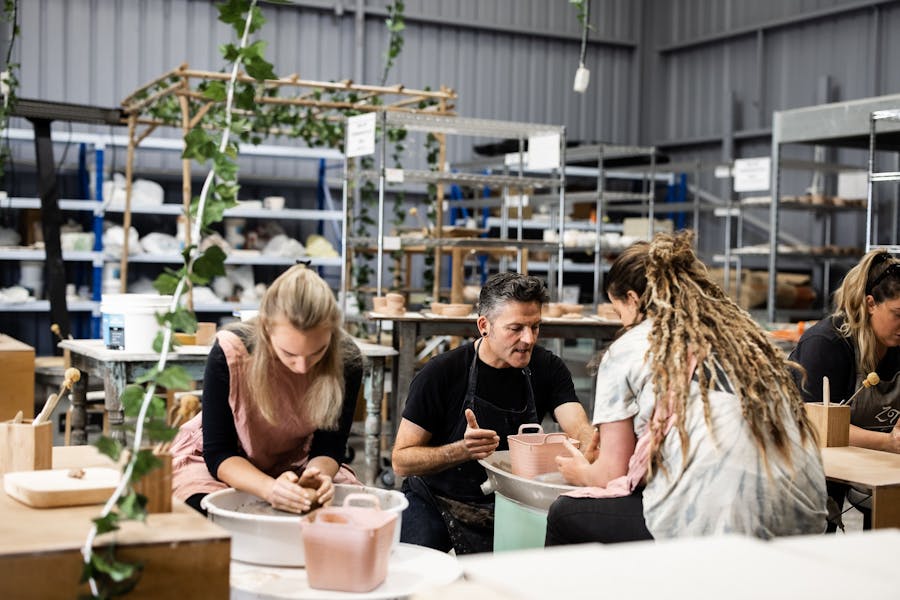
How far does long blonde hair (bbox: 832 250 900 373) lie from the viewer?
137 inches

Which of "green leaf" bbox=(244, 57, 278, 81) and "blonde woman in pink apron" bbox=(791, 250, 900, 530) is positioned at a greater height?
"green leaf" bbox=(244, 57, 278, 81)

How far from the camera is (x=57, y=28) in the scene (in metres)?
10.3

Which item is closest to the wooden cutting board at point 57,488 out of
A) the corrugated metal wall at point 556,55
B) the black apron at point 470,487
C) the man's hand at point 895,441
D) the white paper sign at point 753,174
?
the black apron at point 470,487

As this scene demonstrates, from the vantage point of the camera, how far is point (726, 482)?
231cm

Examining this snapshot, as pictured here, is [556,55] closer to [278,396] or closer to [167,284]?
[278,396]

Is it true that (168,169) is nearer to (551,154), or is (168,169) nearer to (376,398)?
(551,154)

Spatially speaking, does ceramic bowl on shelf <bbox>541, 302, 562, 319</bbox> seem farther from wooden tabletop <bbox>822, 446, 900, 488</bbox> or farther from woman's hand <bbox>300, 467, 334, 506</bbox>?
woman's hand <bbox>300, 467, 334, 506</bbox>

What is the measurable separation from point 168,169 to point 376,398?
19.6ft

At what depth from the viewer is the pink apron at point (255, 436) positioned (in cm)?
267

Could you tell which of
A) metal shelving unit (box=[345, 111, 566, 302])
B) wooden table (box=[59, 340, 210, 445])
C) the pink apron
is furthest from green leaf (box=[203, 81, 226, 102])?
metal shelving unit (box=[345, 111, 566, 302])

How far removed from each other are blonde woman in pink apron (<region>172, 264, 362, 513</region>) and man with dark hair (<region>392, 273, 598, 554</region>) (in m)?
0.42

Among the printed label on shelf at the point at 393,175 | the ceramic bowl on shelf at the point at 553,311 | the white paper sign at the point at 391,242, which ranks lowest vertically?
the ceramic bowl on shelf at the point at 553,311

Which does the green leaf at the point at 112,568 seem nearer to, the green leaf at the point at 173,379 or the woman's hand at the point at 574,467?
the green leaf at the point at 173,379

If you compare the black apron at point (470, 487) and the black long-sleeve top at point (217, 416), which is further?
the black apron at point (470, 487)
